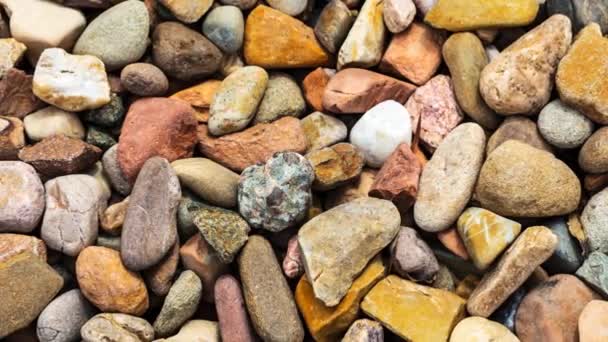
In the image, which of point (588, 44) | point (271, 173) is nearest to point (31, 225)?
point (271, 173)

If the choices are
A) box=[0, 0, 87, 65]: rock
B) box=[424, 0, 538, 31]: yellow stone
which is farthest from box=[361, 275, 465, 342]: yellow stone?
box=[0, 0, 87, 65]: rock

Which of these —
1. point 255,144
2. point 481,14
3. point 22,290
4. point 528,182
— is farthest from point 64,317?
point 481,14

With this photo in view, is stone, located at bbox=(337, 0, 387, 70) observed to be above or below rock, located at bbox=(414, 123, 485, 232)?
above

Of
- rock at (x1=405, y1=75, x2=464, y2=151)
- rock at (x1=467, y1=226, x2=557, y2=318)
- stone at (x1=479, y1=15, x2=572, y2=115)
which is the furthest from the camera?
rock at (x1=405, y1=75, x2=464, y2=151)

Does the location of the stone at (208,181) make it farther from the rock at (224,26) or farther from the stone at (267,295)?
the rock at (224,26)

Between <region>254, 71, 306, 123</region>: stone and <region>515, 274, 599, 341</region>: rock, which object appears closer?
<region>515, 274, 599, 341</region>: rock

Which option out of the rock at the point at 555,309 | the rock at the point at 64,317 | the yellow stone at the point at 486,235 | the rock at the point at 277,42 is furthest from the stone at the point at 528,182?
the rock at the point at 64,317

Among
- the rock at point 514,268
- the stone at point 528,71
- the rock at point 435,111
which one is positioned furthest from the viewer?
the rock at point 435,111

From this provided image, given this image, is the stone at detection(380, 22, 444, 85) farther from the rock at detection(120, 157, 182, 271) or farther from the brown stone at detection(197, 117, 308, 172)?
the rock at detection(120, 157, 182, 271)
